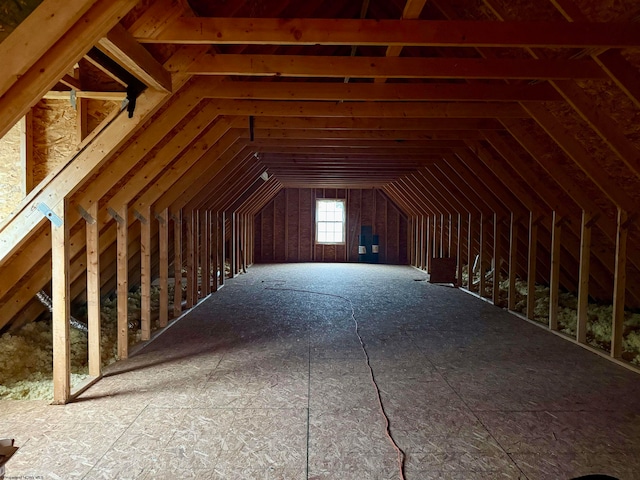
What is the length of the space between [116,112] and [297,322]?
333 centimetres

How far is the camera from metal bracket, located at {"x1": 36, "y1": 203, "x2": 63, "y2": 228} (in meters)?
2.92

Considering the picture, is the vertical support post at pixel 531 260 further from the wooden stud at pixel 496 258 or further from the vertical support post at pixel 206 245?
the vertical support post at pixel 206 245

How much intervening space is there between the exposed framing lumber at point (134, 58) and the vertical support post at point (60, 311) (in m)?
1.02

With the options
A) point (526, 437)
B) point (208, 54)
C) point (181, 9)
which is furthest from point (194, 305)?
point (526, 437)

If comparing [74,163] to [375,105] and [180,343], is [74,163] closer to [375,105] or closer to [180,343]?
[180,343]

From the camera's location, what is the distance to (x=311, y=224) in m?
14.6

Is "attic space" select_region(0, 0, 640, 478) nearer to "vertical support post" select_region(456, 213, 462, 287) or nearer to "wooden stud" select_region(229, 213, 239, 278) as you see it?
"vertical support post" select_region(456, 213, 462, 287)

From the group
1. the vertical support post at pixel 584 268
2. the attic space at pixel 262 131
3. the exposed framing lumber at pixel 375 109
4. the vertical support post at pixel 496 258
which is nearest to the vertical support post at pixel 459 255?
the attic space at pixel 262 131

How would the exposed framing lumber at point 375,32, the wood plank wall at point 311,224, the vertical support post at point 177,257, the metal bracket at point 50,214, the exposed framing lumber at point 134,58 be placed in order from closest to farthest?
the exposed framing lumber at point 134,58
the exposed framing lumber at point 375,32
the metal bracket at point 50,214
the vertical support post at point 177,257
the wood plank wall at point 311,224

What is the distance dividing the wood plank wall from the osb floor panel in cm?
941

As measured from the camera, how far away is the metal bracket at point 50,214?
2.92 meters

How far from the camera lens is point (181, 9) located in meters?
2.80

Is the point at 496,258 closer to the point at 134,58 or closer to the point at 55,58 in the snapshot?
the point at 134,58

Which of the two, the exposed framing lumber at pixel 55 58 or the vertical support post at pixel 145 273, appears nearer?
the exposed framing lumber at pixel 55 58
